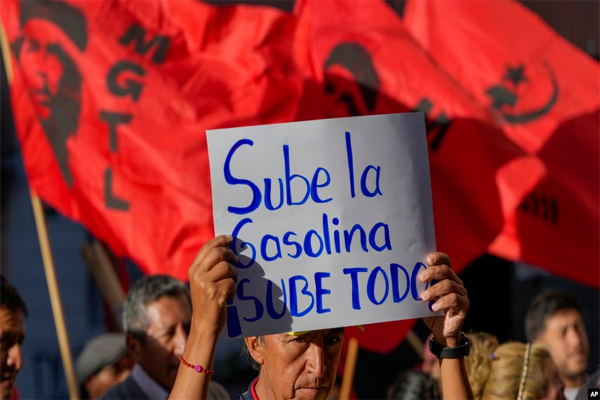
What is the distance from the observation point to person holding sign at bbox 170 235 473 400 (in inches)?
78.8

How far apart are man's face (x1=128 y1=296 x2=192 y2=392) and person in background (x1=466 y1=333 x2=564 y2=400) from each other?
3.55 ft

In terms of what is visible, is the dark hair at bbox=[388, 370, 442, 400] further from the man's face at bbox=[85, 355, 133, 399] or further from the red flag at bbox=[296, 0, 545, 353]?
the man's face at bbox=[85, 355, 133, 399]

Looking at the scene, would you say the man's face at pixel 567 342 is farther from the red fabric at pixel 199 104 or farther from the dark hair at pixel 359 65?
the dark hair at pixel 359 65

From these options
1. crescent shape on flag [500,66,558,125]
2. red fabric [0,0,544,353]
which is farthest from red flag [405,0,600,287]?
red fabric [0,0,544,353]

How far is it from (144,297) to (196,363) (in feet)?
5.44

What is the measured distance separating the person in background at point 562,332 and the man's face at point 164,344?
5.84ft

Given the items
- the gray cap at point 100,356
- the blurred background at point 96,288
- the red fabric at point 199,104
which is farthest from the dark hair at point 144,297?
the blurred background at point 96,288

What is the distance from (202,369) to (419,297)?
54cm

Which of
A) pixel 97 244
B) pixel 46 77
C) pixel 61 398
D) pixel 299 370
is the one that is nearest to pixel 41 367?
pixel 61 398

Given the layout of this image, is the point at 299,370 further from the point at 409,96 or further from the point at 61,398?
the point at 61,398

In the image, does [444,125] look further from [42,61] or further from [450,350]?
[450,350]

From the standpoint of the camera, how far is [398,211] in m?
2.24

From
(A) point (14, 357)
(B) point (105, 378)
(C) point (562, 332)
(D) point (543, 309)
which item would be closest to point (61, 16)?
(B) point (105, 378)

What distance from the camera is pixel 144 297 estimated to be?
362 centimetres
